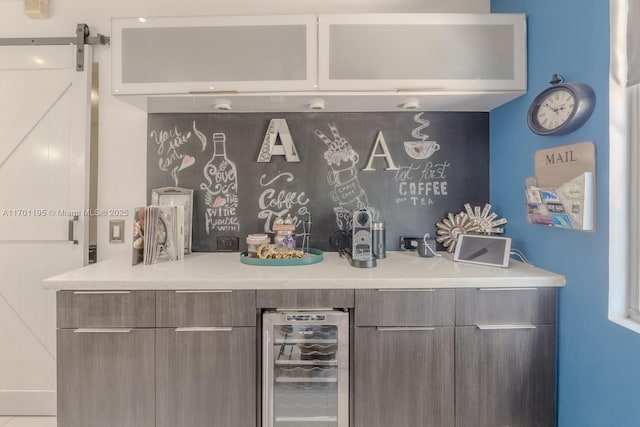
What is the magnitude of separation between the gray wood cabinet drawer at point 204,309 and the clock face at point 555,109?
150 cm

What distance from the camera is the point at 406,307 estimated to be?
4.79 ft

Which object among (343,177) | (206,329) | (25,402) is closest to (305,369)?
A: (206,329)

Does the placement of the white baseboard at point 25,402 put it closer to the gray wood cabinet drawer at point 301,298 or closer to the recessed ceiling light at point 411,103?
the gray wood cabinet drawer at point 301,298

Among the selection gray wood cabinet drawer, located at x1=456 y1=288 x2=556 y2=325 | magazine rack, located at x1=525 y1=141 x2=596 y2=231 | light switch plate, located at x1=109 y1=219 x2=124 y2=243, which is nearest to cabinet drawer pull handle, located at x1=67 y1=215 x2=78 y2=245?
light switch plate, located at x1=109 y1=219 x2=124 y2=243

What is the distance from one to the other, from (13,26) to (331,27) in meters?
2.05

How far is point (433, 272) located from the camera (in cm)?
155

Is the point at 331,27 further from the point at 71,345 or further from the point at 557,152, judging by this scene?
the point at 71,345

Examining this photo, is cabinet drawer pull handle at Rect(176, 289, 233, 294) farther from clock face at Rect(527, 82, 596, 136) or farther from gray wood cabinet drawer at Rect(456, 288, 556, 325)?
clock face at Rect(527, 82, 596, 136)

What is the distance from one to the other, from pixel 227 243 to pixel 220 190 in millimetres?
337

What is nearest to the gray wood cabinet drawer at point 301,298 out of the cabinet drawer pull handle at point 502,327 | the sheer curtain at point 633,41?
the cabinet drawer pull handle at point 502,327

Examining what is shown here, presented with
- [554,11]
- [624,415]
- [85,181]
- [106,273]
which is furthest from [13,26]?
[624,415]

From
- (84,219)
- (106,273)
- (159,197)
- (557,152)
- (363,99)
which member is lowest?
(106,273)

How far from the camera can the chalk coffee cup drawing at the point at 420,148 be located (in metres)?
2.09

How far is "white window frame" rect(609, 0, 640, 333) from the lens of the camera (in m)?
1.20
